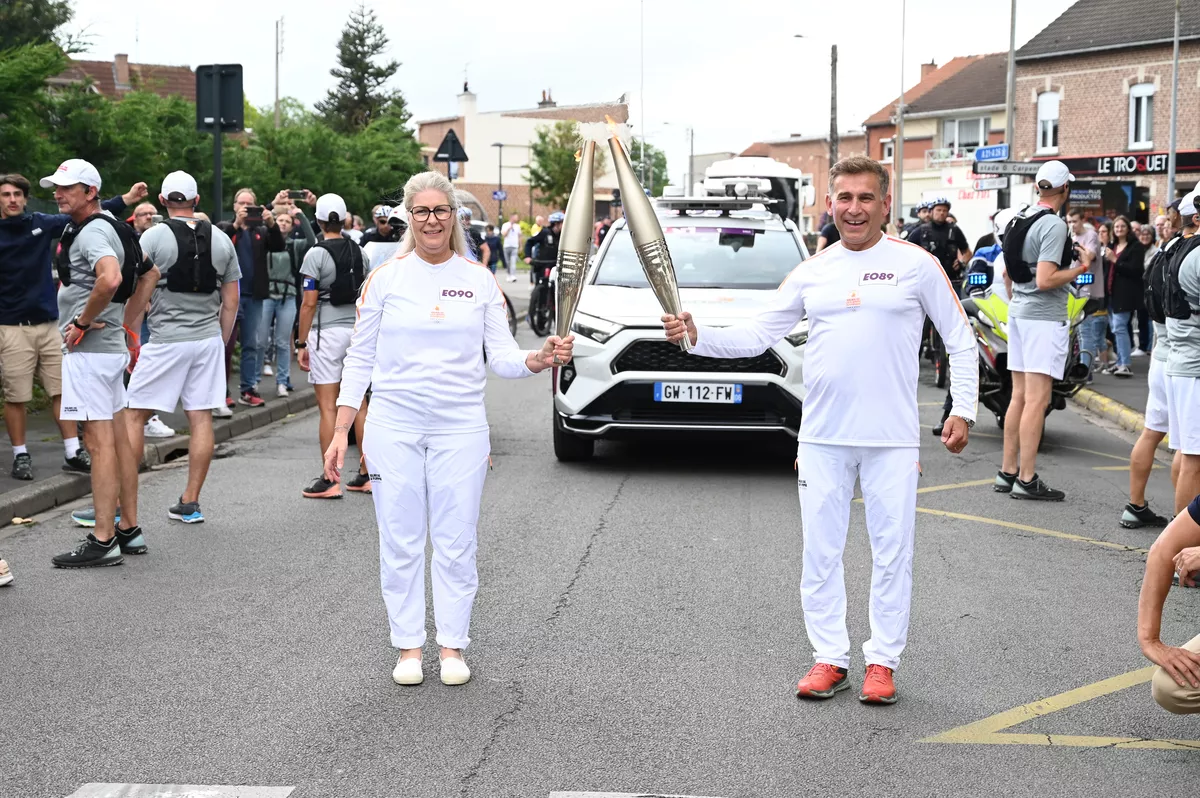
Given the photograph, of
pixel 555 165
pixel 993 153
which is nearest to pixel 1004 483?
pixel 993 153

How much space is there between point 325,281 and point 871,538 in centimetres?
564

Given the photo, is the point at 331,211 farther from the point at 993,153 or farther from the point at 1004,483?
the point at 993,153

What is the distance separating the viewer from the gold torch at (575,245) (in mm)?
5387

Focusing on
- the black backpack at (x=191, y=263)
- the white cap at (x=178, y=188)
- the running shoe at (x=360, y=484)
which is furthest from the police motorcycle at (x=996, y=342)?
the white cap at (x=178, y=188)

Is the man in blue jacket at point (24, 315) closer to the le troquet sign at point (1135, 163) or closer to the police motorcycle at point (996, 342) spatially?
the police motorcycle at point (996, 342)

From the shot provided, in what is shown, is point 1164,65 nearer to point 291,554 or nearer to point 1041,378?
point 1041,378

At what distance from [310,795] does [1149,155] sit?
133 feet

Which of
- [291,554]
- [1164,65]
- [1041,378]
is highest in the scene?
[1164,65]

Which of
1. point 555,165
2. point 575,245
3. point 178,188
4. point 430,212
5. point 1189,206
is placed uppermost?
point 555,165

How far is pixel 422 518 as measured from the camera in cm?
546

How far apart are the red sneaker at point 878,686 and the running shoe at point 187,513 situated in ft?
16.4

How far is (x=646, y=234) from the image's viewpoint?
5.44 metres

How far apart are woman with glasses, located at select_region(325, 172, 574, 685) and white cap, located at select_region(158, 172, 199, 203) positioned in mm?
3498

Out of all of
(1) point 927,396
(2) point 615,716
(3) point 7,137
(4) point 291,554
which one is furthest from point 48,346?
(1) point 927,396
